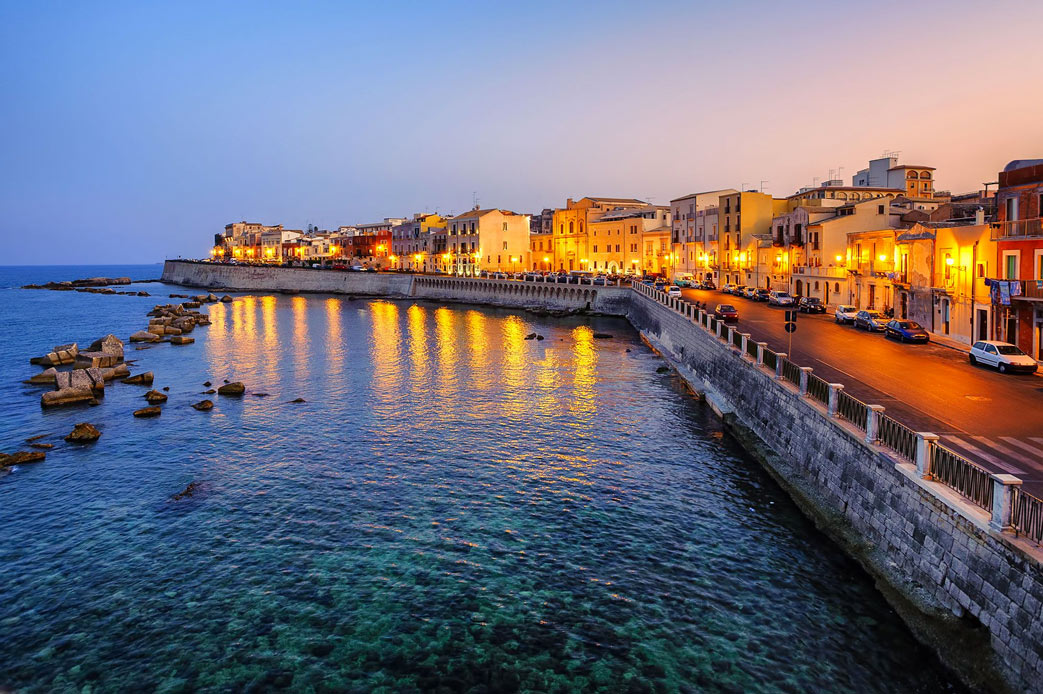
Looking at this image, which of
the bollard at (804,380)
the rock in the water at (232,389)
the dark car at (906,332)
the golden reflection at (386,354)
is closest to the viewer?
the bollard at (804,380)

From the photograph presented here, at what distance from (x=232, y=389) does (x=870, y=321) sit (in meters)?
43.6

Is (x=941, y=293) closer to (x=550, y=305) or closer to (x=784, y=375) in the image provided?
(x=784, y=375)

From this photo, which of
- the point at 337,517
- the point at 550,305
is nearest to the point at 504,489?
the point at 337,517

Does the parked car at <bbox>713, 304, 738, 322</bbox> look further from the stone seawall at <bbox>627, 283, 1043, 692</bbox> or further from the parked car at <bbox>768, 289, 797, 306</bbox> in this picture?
the stone seawall at <bbox>627, 283, 1043, 692</bbox>

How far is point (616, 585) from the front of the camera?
18.9 m

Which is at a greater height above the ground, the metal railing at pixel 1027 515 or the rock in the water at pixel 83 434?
the metal railing at pixel 1027 515

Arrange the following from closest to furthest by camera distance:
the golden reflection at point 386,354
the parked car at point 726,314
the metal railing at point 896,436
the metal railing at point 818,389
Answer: the metal railing at point 896,436 → the metal railing at point 818,389 → the golden reflection at point 386,354 → the parked car at point 726,314

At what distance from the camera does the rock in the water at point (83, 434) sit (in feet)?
110

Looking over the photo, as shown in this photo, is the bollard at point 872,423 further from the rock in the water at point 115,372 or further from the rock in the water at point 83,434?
the rock in the water at point 115,372

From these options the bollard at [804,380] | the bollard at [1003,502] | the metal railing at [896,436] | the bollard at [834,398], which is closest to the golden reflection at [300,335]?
the bollard at [804,380]

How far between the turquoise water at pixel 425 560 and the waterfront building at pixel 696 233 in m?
68.3

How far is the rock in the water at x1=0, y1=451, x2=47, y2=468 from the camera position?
3003 cm

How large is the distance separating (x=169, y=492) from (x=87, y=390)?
21.8 m

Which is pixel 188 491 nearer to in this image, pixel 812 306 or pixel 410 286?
pixel 812 306
